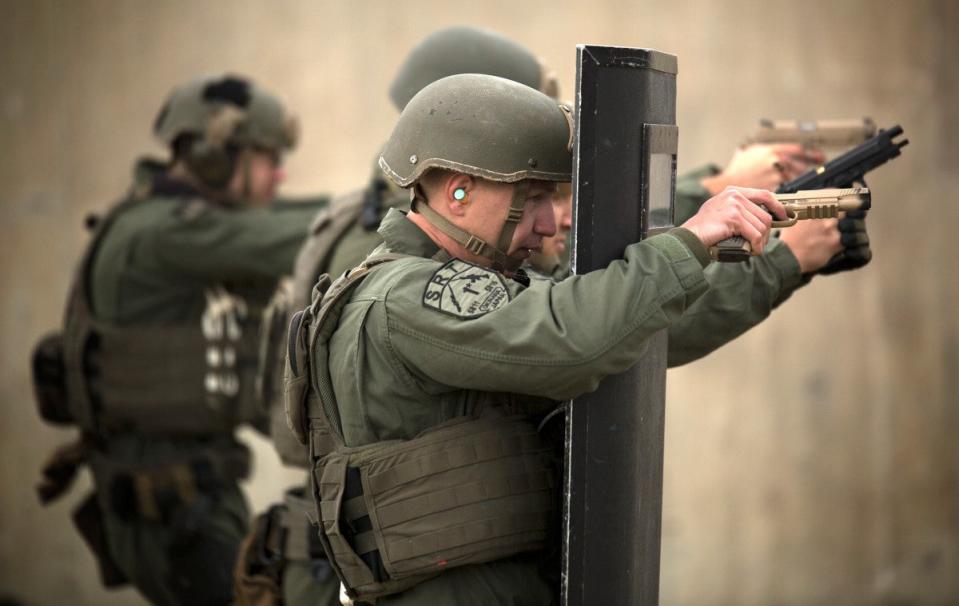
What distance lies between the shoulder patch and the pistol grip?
375 mm

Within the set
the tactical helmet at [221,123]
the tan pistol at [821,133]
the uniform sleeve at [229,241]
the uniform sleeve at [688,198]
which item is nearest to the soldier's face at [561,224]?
the uniform sleeve at [688,198]

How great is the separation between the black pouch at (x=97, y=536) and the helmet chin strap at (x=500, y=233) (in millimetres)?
3222

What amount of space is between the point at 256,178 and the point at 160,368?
0.81 meters

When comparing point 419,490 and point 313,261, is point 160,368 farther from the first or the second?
point 419,490

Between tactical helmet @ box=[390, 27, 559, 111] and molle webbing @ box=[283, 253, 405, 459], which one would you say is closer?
molle webbing @ box=[283, 253, 405, 459]

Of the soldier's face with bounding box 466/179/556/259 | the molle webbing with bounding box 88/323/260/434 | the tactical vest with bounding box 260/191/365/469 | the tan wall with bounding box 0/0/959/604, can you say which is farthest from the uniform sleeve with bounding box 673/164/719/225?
the tan wall with bounding box 0/0/959/604

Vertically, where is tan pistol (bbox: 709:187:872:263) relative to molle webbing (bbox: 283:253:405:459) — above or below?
above

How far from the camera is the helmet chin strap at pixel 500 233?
2744 millimetres

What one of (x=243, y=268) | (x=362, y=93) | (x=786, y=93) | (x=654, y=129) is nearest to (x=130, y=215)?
(x=243, y=268)

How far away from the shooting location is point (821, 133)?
3891 millimetres

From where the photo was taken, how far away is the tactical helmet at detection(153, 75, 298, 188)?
18.4 feet

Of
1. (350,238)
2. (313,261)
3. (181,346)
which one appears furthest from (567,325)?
(181,346)

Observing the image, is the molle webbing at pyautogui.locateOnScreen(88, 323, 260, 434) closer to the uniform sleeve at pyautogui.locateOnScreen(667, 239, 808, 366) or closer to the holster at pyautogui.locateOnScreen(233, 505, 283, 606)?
the holster at pyautogui.locateOnScreen(233, 505, 283, 606)

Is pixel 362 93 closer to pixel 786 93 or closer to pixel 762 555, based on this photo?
pixel 786 93
